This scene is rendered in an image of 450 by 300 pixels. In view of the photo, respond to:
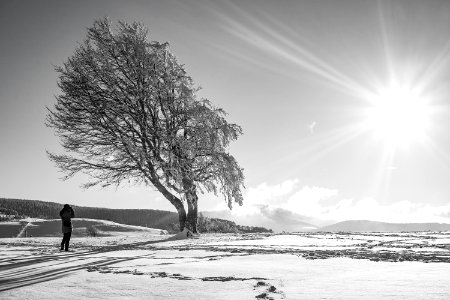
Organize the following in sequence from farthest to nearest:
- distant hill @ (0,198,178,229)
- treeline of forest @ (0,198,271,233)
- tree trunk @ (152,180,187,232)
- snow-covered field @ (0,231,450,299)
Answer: distant hill @ (0,198,178,229)
treeline of forest @ (0,198,271,233)
tree trunk @ (152,180,187,232)
snow-covered field @ (0,231,450,299)

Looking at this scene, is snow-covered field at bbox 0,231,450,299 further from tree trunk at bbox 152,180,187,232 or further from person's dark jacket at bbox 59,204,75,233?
tree trunk at bbox 152,180,187,232

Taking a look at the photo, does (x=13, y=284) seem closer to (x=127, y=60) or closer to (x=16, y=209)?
(x=127, y=60)

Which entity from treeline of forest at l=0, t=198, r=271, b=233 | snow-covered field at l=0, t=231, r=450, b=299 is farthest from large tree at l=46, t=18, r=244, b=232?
treeline of forest at l=0, t=198, r=271, b=233

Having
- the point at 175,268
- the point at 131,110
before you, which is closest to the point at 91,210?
the point at 131,110

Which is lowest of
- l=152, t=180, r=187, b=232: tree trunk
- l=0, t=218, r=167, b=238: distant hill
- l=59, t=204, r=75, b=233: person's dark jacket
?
l=0, t=218, r=167, b=238: distant hill

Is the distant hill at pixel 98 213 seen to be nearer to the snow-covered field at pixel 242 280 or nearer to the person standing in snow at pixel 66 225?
the person standing in snow at pixel 66 225

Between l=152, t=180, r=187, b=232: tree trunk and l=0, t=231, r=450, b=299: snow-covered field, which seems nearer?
l=0, t=231, r=450, b=299: snow-covered field

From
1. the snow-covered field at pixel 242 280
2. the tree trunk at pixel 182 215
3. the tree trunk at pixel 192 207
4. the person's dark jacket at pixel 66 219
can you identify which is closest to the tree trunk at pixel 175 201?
the tree trunk at pixel 182 215

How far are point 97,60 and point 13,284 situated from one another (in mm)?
12715

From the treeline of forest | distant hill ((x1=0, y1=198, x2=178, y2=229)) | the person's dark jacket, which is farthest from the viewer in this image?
distant hill ((x1=0, y1=198, x2=178, y2=229))

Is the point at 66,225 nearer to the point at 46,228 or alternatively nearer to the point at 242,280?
the point at 242,280

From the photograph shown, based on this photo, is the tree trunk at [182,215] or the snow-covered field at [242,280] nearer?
the snow-covered field at [242,280]

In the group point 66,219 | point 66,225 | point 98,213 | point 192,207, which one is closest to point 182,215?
point 192,207

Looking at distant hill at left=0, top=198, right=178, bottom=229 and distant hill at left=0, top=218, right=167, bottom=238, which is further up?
distant hill at left=0, top=198, right=178, bottom=229
